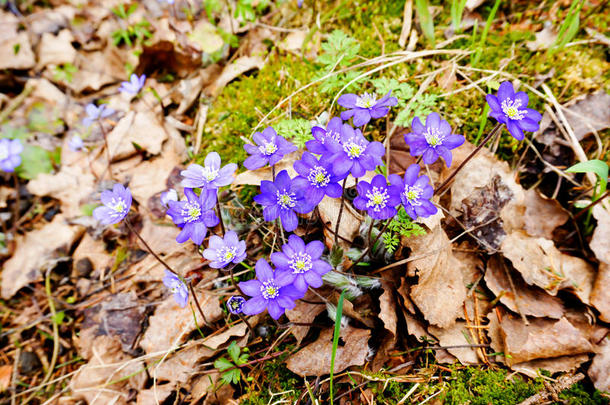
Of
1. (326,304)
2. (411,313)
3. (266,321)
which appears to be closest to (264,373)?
(266,321)

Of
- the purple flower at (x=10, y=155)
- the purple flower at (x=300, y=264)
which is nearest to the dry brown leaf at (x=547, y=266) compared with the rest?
the purple flower at (x=300, y=264)

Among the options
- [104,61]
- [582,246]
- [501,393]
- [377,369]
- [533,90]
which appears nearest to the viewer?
[501,393]

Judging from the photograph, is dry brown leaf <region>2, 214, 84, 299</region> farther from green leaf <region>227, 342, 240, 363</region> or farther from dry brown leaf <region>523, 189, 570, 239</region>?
dry brown leaf <region>523, 189, 570, 239</region>

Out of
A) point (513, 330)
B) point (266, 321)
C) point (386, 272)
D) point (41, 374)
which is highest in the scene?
point (386, 272)

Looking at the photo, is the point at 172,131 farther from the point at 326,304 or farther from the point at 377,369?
the point at 377,369

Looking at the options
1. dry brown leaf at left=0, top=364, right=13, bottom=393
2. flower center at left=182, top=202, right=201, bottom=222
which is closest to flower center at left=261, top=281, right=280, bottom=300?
flower center at left=182, top=202, right=201, bottom=222

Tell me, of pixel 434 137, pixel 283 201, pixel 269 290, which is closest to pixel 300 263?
pixel 269 290
